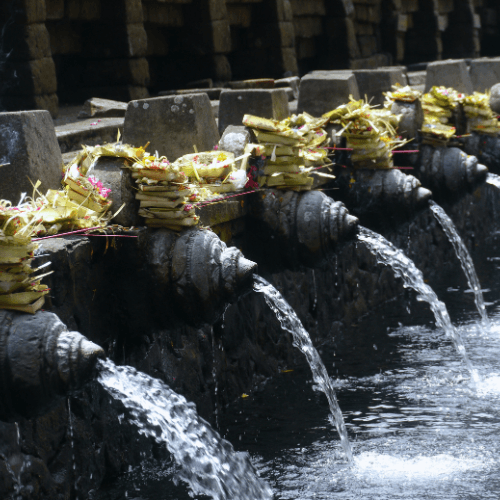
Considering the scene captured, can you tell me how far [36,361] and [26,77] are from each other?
600cm

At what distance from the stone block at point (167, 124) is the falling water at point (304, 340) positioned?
1544 millimetres

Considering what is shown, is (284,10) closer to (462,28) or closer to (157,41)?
(157,41)

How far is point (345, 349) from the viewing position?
6.59 m

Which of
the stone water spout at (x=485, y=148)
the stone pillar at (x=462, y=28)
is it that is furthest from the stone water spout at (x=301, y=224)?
the stone pillar at (x=462, y=28)

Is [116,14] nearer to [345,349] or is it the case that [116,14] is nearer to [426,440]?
[345,349]

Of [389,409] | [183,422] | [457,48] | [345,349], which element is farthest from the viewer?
[457,48]

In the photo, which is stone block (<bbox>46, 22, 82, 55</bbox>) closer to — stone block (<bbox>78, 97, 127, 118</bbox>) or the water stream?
stone block (<bbox>78, 97, 127, 118</bbox>)

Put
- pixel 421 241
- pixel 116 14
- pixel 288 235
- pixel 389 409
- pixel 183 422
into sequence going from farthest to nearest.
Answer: pixel 116 14
pixel 421 241
pixel 288 235
pixel 389 409
pixel 183 422

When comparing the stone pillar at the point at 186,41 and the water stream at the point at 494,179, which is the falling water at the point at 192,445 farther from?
the stone pillar at the point at 186,41

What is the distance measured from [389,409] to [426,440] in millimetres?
532

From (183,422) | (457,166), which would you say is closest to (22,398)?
(183,422)

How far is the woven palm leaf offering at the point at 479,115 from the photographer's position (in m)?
9.43

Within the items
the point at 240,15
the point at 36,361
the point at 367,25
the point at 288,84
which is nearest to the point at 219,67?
the point at 288,84

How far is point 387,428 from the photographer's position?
490 centimetres
